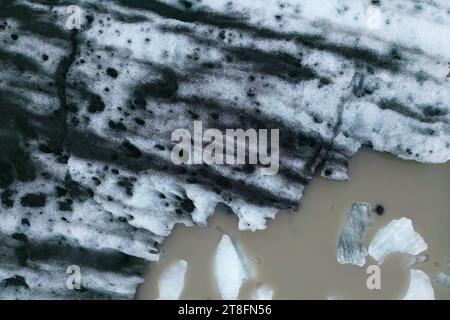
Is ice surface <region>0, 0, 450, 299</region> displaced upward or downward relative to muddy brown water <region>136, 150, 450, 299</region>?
upward

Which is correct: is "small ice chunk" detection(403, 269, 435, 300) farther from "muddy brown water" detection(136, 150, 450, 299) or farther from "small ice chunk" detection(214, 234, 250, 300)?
"small ice chunk" detection(214, 234, 250, 300)

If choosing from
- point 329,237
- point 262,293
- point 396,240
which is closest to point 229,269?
point 262,293

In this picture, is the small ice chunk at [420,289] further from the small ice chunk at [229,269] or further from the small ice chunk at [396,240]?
the small ice chunk at [229,269]

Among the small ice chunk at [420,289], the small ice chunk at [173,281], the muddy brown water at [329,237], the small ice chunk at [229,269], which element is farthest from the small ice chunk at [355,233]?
the small ice chunk at [173,281]

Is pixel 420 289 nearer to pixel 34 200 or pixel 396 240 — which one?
pixel 396 240

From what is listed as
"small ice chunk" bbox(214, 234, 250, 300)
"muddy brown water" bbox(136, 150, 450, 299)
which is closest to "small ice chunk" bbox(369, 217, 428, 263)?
"muddy brown water" bbox(136, 150, 450, 299)

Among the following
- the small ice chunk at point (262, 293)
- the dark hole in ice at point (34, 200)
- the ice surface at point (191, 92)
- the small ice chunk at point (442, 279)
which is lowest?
the small ice chunk at point (262, 293)
